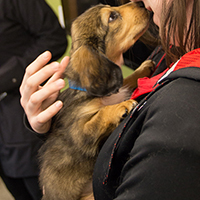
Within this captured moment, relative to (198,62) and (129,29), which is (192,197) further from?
(129,29)

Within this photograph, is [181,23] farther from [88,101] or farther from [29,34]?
[29,34]

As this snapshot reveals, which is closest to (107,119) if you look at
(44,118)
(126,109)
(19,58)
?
(126,109)

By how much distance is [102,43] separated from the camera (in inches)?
52.1

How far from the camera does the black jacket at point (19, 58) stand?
1.76 meters

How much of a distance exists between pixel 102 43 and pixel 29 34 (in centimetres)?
98

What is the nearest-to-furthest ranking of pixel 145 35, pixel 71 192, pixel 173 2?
pixel 173 2
pixel 71 192
pixel 145 35

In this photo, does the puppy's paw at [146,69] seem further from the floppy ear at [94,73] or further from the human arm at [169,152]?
the human arm at [169,152]

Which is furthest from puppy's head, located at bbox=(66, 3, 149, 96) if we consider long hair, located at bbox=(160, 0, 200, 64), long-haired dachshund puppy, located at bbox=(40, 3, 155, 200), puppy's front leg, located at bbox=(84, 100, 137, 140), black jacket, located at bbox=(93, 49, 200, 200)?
black jacket, located at bbox=(93, 49, 200, 200)

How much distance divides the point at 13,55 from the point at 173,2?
1.56 metres

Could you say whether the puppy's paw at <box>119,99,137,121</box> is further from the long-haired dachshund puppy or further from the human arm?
the human arm

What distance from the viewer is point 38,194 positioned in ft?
6.80

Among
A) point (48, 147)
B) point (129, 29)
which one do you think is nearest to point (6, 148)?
point (48, 147)

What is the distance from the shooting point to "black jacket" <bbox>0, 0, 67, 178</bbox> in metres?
1.76

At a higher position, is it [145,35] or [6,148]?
[145,35]
